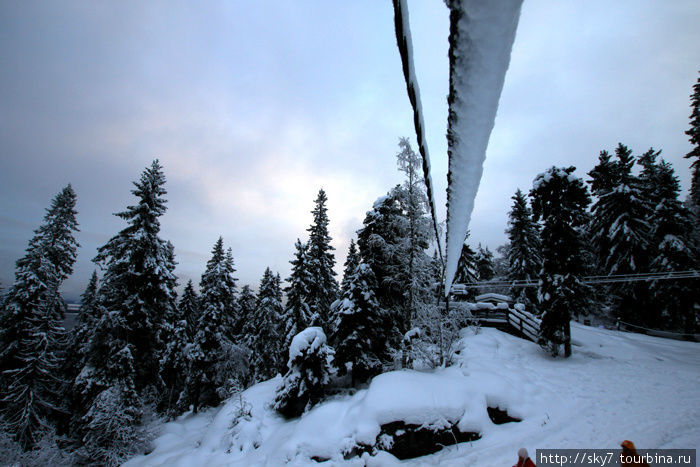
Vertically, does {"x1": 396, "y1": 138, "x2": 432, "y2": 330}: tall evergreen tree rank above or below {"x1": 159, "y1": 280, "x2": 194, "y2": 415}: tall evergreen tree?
above

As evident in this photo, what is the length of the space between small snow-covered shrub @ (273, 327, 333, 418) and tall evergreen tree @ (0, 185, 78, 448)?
15275mm

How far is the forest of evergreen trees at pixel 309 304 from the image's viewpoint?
12445 mm

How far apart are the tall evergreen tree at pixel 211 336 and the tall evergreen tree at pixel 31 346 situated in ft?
26.0

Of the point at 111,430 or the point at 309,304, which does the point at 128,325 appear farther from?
the point at 309,304

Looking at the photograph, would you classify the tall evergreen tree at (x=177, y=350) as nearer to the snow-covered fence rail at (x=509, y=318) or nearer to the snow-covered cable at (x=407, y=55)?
the snow-covered fence rail at (x=509, y=318)

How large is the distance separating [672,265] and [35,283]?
4027cm

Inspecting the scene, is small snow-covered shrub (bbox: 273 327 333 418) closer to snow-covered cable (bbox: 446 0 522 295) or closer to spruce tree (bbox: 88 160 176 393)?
spruce tree (bbox: 88 160 176 393)

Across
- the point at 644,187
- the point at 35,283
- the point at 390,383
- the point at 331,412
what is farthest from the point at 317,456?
the point at 644,187

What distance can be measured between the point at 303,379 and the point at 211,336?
14.8m

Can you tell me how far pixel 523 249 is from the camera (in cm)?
2806

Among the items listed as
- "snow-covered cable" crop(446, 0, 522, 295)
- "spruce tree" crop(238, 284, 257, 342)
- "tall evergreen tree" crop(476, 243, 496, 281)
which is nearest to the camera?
"snow-covered cable" crop(446, 0, 522, 295)

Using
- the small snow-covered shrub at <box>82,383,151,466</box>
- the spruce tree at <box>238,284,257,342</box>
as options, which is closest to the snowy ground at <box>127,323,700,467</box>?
the small snow-covered shrub at <box>82,383,151,466</box>

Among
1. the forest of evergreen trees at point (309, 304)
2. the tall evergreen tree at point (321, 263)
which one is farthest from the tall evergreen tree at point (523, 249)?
the tall evergreen tree at point (321, 263)

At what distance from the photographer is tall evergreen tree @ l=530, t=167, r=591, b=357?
43.2 feet
